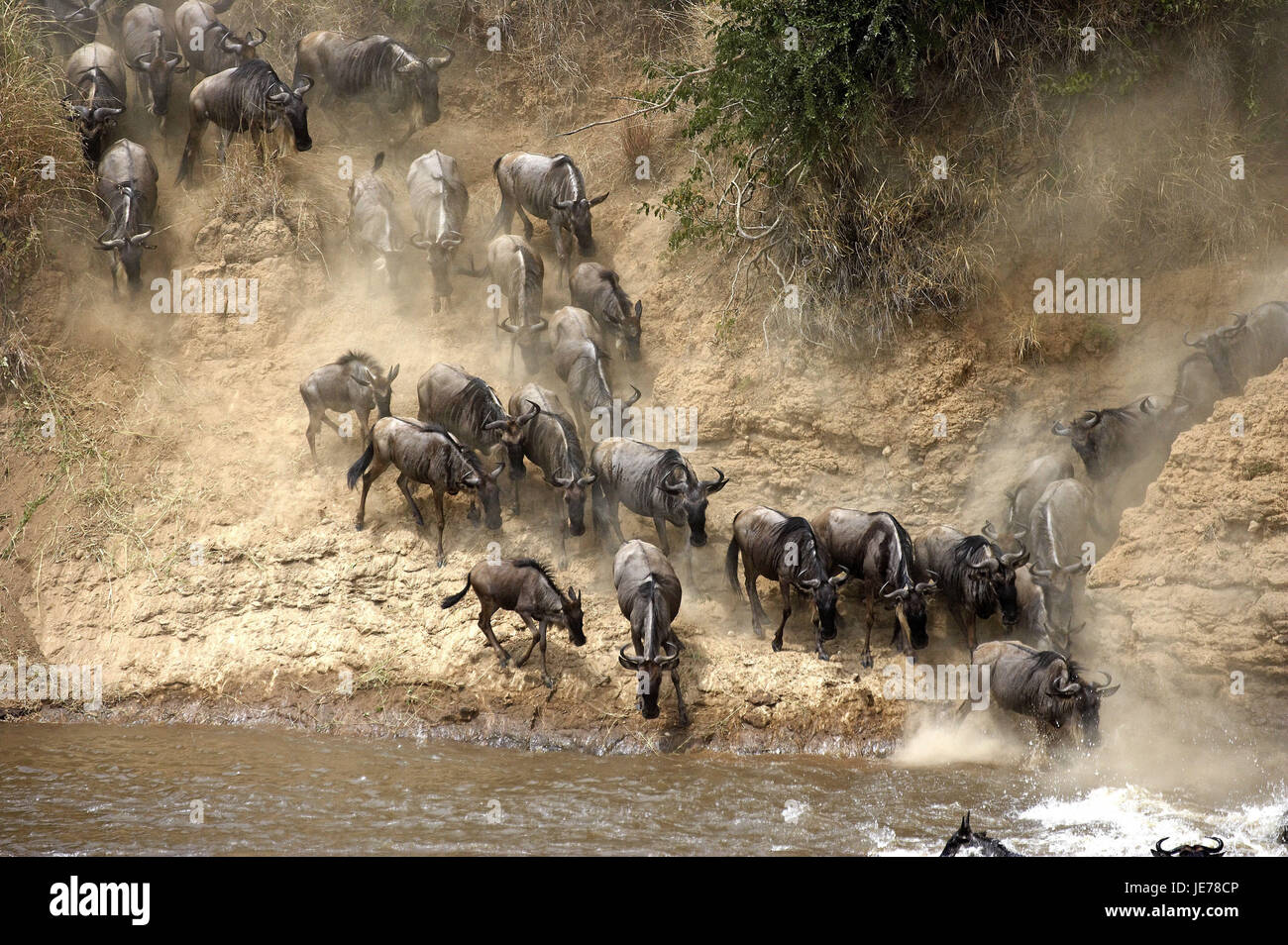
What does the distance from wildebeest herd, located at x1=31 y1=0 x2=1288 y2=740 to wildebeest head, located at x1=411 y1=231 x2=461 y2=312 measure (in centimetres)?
3

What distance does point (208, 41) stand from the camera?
1501 centimetres

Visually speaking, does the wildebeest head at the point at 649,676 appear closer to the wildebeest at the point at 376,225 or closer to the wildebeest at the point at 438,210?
the wildebeest at the point at 438,210

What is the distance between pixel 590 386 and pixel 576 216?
257 cm

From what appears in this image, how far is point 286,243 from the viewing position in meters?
13.6

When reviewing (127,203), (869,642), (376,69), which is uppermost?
(376,69)

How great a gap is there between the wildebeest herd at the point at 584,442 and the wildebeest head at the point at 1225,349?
0.02 meters

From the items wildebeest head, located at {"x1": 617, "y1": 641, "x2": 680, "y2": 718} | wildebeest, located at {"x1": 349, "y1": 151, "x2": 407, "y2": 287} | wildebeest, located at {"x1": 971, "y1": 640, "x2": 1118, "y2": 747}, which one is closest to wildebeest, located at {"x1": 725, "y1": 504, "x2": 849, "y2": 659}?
wildebeest head, located at {"x1": 617, "y1": 641, "x2": 680, "y2": 718}

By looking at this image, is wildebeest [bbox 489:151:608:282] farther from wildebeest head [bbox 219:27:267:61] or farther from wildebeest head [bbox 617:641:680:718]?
wildebeest head [bbox 617:641:680:718]

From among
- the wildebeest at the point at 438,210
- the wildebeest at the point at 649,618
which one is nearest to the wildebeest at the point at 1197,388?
the wildebeest at the point at 649,618

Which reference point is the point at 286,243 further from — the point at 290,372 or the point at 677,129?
the point at 677,129

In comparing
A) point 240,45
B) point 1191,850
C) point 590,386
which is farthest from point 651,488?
point 240,45

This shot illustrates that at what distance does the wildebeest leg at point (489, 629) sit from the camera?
10.1 m

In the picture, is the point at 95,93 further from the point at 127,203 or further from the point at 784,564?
the point at 784,564
